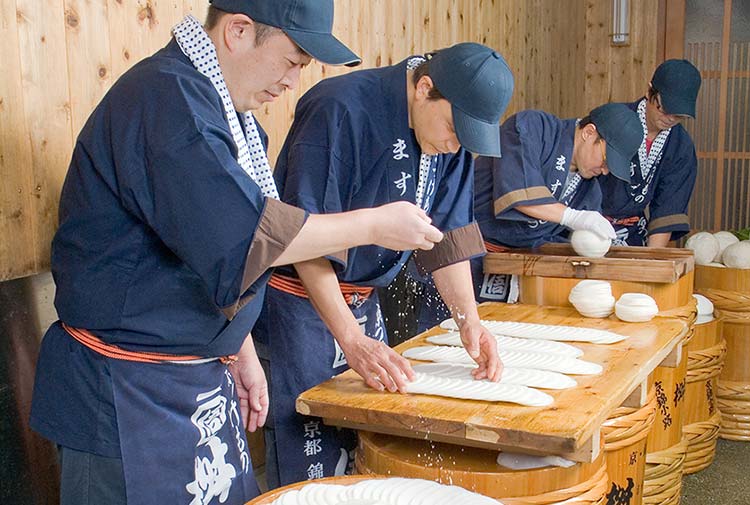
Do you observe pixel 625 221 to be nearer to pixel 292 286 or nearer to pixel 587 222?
pixel 587 222

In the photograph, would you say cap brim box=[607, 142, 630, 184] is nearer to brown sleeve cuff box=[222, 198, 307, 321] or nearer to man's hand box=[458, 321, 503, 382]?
man's hand box=[458, 321, 503, 382]

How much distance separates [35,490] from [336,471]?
0.80 meters

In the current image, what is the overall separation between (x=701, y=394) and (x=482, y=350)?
2.27 metres

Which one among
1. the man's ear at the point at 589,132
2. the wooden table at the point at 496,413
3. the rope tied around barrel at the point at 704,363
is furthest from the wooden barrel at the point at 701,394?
the wooden table at the point at 496,413

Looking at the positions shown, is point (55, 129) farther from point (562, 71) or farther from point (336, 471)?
point (562, 71)

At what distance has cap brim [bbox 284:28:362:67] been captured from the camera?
5.16 feet

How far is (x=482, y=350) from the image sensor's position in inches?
92.4

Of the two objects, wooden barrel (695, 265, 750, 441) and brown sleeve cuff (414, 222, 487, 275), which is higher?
brown sleeve cuff (414, 222, 487, 275)

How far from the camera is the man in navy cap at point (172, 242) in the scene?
4.87ft

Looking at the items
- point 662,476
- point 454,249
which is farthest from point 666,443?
point 454,249

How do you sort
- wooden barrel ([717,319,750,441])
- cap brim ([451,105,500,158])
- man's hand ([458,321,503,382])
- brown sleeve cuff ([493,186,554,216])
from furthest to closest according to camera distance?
wooden barrel ([717,319,750,441]), brown sleeve cuff ([493,186,554,216]), man's hand ([458,321,503,382]), cap brim ([451,105,500,158])

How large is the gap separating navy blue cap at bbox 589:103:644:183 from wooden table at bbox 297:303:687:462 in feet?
4.17

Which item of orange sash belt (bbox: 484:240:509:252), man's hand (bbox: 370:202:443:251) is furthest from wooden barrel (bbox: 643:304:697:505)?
man's hand (bbox: 370:202:443:251)

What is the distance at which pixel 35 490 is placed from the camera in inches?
83.3
